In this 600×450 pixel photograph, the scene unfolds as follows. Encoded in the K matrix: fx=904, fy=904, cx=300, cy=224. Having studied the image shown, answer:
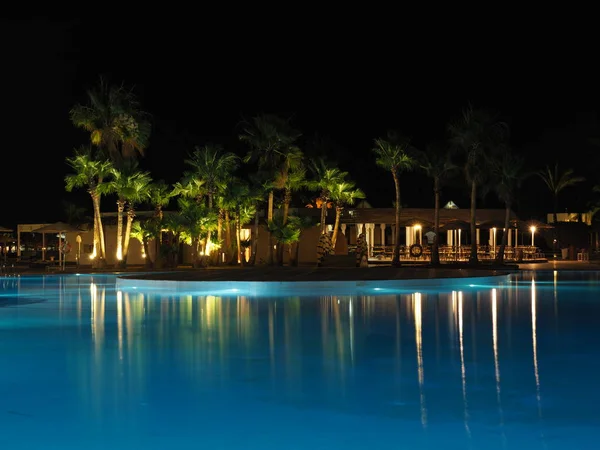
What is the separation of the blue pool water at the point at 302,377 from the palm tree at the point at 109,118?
20.8 metres

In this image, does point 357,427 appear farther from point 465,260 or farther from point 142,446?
point 465,260

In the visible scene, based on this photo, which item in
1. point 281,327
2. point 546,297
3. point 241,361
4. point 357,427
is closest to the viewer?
point 357,427

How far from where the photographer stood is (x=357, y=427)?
280 inches

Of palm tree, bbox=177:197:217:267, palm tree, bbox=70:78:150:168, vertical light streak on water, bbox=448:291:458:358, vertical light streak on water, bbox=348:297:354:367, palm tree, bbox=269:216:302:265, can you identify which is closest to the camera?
vertical light streak on water, bbox=348:297:354:367

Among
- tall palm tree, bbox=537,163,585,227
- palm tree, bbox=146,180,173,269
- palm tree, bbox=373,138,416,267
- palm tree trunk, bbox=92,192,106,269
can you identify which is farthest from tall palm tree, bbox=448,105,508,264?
tall palm tree, bbox=537,163,585,227

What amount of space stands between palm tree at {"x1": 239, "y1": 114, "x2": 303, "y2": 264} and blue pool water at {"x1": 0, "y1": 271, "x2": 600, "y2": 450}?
21.3 metres

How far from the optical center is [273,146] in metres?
38.8

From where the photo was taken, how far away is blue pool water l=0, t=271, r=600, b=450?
6.93m

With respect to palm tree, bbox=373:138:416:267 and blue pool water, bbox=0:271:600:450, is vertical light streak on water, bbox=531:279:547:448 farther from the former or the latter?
palm tree, bbox=373:138:416:267

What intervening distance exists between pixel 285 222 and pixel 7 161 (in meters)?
45.0

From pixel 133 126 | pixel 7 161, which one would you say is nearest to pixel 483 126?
pixel 133 126

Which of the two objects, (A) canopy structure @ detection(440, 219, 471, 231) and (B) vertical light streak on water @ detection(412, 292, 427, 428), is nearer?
(B) vertical light streak on water @ detection(412, 292, 427, 428)

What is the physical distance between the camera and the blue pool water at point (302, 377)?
693cm

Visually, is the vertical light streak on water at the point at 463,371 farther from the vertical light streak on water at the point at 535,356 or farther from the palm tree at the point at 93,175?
the palm tree at the point at 93,175
